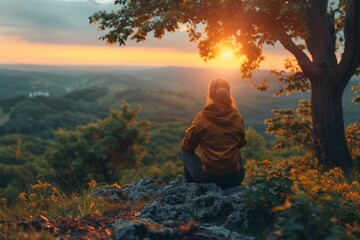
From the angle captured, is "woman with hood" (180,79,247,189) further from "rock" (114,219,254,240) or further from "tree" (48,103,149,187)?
"tree" (48,103,149,187)

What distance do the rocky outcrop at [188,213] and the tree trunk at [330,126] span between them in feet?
23.8

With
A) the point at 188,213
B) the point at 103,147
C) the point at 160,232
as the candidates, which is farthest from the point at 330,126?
the point at 103,147

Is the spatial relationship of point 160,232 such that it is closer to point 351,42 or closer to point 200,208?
point 200,208

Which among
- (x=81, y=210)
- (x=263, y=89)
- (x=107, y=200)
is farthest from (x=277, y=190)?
(x=263, y=89)

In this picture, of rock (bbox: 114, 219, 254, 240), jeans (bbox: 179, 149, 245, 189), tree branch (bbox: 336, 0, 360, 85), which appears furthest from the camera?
tree branch (bbox: 336, 0, 360, 85)

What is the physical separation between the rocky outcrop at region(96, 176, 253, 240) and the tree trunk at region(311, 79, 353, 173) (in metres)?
7.25

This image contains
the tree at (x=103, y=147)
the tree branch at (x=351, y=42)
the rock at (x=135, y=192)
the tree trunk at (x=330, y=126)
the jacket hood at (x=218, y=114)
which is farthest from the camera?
the tree at (x=103, y=147)

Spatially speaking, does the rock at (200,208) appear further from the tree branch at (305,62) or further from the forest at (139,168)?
the tree branch at (305,62)

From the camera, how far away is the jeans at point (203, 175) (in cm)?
755

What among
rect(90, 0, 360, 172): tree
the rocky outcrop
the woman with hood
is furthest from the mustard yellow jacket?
rect(90, 0, 360, 172): tree

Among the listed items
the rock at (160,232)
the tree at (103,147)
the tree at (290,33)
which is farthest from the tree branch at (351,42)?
the tree at (103,147)

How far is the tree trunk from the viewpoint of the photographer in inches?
537

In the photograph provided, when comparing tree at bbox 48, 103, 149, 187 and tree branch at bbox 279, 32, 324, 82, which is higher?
tree branch at bbox 279, 32, 324, 82

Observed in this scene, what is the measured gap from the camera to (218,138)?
718cm
